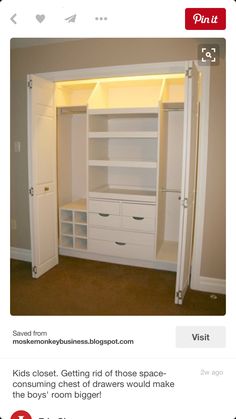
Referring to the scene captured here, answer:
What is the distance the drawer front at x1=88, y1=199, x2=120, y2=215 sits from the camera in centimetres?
300

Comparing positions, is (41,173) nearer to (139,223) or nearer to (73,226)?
(73,226)

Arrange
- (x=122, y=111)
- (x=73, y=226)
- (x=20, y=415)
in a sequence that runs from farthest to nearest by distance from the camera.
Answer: (x=73, y=226) < (x=122, y=111) < (x=20, y=415)

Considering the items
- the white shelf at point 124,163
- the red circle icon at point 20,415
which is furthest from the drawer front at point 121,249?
the red circle icon at point 20,415

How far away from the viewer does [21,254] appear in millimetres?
3248

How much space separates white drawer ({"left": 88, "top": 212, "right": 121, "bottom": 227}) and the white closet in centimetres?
1

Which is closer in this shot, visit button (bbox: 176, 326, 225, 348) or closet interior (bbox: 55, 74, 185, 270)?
visit button (bbox: 176, 326, 225, 348)

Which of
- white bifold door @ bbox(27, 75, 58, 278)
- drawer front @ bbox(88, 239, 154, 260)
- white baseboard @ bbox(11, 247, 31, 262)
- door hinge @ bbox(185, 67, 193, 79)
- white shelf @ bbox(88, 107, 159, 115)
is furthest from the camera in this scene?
white baseboard @ bbox(11, 247, 31, 262)

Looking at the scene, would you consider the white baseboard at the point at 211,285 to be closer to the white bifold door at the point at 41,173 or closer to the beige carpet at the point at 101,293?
the beige carpet at the point at 101,293

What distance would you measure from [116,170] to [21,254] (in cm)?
150
